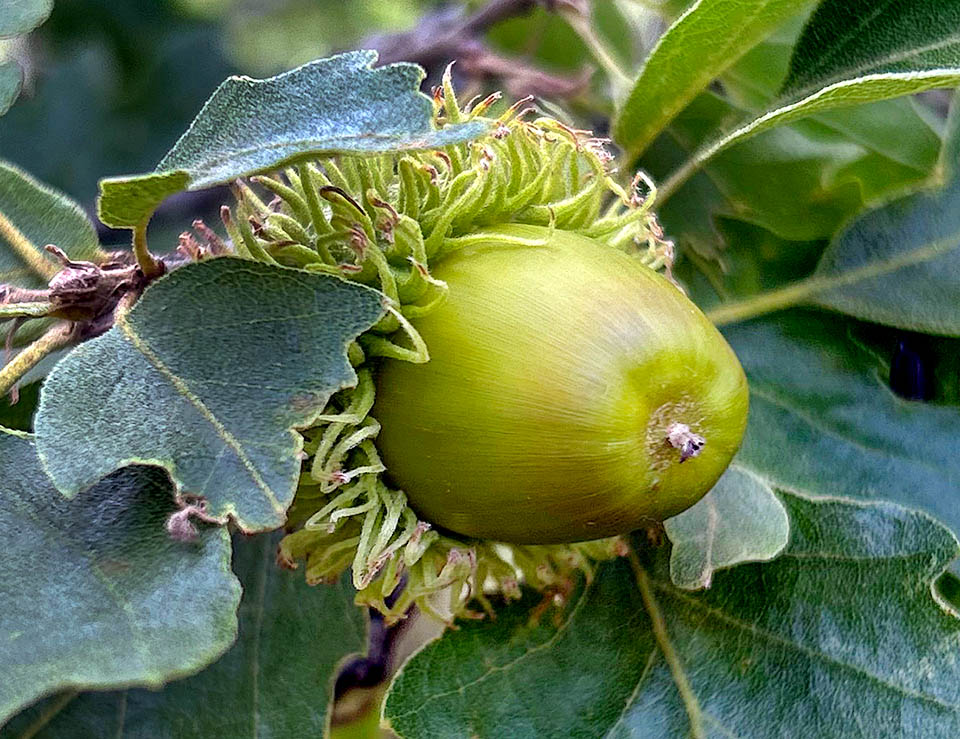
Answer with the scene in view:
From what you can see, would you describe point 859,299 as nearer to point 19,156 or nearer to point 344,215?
point 344,215

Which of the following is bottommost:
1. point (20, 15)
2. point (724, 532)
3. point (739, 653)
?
point (739, 653)

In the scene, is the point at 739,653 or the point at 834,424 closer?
the point at 739,653

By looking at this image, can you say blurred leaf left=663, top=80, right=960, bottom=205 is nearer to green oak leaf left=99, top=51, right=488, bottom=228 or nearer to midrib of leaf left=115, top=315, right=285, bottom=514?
green oak leaf left=99, top=51, right=488, bottom=228

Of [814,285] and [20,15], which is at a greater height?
[20,15]

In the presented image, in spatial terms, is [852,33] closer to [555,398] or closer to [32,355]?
[555,398]

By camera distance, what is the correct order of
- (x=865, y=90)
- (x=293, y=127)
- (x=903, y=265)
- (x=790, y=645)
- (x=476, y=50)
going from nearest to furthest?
(x=293, y=127)
(x=865, y=90)
(x=790, y=645)
(x=903, y=265)
(x=476, y=50)

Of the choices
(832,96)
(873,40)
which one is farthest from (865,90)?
(873,40)

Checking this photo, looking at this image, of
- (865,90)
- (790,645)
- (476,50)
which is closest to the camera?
(865,90)

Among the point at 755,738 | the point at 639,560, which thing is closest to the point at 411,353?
the point at 639,560
